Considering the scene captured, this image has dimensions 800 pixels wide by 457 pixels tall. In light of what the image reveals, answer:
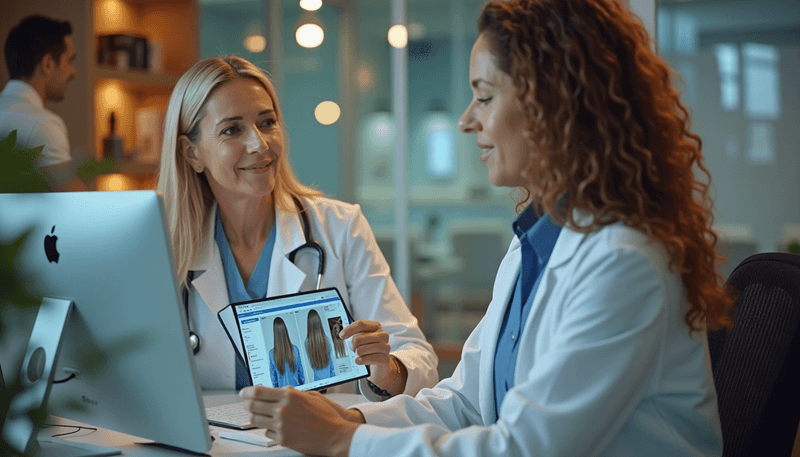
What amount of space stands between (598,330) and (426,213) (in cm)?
316

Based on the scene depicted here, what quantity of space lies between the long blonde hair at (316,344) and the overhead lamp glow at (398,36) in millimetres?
2977

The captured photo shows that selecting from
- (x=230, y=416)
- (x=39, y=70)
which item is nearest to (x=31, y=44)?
(x=39, y=70)

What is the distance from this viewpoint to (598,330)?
101 centimetres

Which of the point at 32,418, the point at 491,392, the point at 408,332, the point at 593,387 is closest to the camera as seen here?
the point at 32,418

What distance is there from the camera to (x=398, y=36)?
414cm

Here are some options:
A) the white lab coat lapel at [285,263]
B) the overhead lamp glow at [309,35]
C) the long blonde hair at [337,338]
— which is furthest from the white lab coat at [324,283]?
the overhead lamp glow at [309,35]

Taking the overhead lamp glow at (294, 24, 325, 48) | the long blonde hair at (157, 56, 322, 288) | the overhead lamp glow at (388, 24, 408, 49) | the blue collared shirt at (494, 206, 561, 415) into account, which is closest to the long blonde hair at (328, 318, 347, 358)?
the blue collared shirt at (494, 206, 561, 415)

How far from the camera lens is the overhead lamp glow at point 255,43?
181 inches

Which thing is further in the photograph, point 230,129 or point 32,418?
point 230,129

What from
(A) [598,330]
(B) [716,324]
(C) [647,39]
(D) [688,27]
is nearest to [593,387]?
(A) [598,330]

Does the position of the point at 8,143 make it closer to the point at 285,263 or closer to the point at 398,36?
the point at 285,263

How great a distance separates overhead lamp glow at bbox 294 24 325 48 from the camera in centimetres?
439

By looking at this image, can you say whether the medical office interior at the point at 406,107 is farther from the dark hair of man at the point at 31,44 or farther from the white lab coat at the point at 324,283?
the white lab coat at the point at 324,283

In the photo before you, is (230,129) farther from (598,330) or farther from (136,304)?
(598,330)
